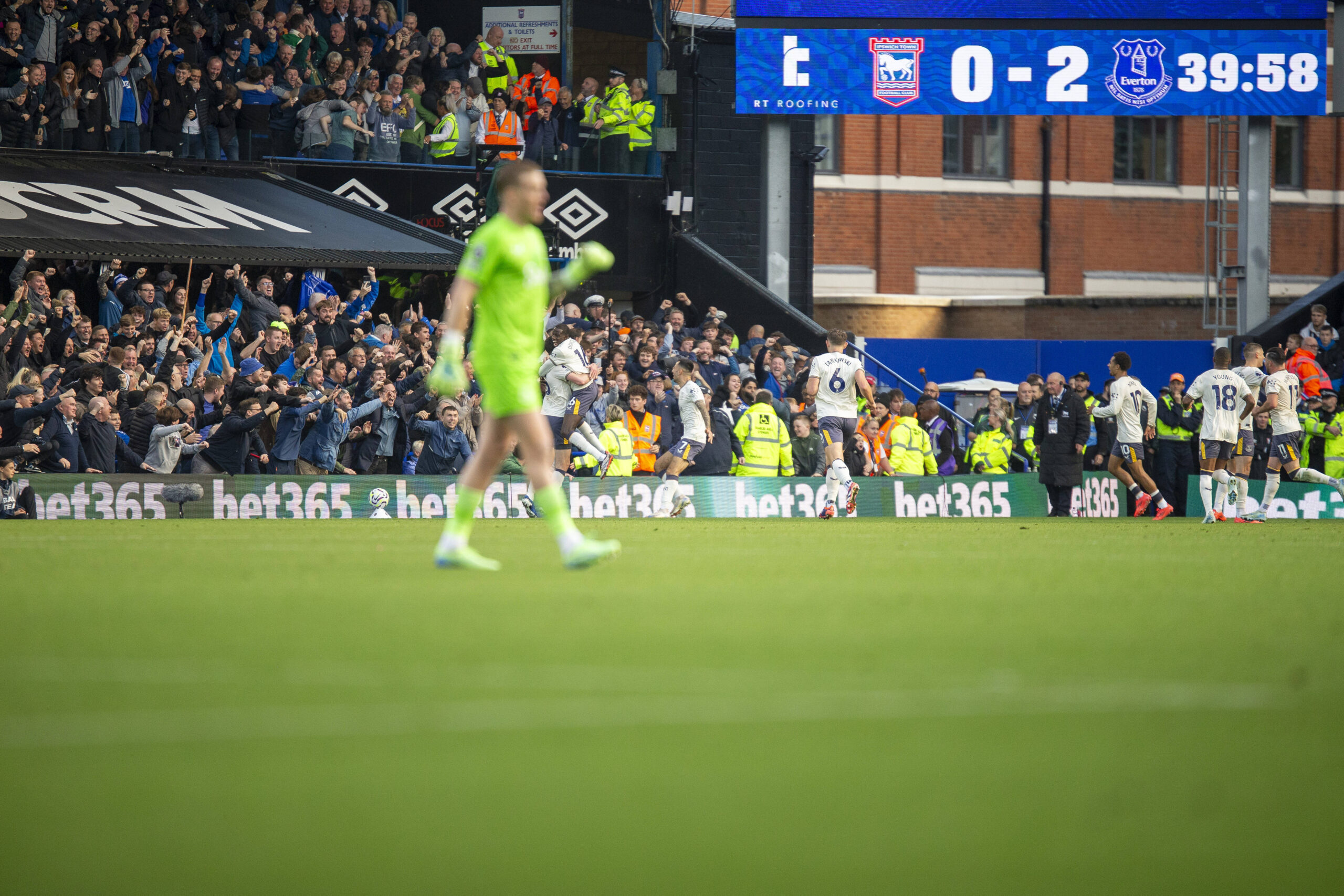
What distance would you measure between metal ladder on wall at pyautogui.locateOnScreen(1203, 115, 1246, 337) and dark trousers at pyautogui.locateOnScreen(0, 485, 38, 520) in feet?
67.5

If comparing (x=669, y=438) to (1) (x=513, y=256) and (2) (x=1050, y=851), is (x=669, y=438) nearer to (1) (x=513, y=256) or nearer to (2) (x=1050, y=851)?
(1) (x=513, y=256)

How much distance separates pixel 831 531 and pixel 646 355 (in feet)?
27.1

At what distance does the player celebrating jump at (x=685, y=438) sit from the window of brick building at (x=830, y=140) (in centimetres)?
2385

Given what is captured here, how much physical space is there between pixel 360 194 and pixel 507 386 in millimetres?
18226

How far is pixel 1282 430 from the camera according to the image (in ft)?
66.6

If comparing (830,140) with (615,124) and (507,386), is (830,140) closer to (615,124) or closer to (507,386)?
(615,124)

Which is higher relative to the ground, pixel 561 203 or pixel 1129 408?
pixel 561 203

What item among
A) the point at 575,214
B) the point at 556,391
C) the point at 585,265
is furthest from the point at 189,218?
the point at 585,265

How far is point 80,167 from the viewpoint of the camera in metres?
23.5

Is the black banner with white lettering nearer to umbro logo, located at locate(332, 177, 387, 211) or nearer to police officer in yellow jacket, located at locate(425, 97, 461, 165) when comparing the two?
umbro logo, located at locate(332, 177, 387, 211)

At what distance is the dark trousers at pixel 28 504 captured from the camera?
1719 cm

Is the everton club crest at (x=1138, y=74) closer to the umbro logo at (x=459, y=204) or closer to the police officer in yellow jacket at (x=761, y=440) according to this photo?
the police officer in yellow jacket at (x=761, y=440)

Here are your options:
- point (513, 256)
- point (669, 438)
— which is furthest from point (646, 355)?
point (513, 256)

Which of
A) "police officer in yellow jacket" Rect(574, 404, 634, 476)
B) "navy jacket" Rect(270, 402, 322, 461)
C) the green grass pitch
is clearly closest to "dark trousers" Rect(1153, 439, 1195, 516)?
"police officer in yellow jacket" Rect(574, 404, 634, 476)
